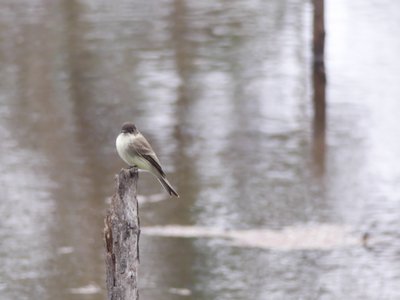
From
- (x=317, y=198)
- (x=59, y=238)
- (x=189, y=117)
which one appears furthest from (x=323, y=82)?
(x=59, y=238)

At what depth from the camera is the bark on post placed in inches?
322

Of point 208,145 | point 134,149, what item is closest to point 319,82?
point 208,145

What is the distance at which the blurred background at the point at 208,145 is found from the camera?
48.2 ft

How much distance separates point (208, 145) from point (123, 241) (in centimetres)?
1197

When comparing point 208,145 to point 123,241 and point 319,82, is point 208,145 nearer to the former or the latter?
point 319,82

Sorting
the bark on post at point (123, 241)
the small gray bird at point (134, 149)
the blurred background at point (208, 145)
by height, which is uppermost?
the small gray bird at point (134, 149)

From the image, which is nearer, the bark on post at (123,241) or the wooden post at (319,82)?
the bark on post at (123,241)

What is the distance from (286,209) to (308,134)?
12.8 ft

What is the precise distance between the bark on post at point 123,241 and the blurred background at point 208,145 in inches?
222

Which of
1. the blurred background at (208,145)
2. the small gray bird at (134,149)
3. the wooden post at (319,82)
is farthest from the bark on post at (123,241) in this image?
the wooden post at (319,82)

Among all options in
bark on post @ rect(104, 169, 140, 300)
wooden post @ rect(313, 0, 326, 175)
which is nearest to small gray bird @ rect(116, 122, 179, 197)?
bark on post @ rect(104, 169, 140, 300)

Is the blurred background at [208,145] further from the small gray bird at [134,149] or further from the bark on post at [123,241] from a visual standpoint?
the bark on post at [123,241]

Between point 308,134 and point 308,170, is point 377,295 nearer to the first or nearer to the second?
point 308,170

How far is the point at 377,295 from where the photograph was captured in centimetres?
1374
